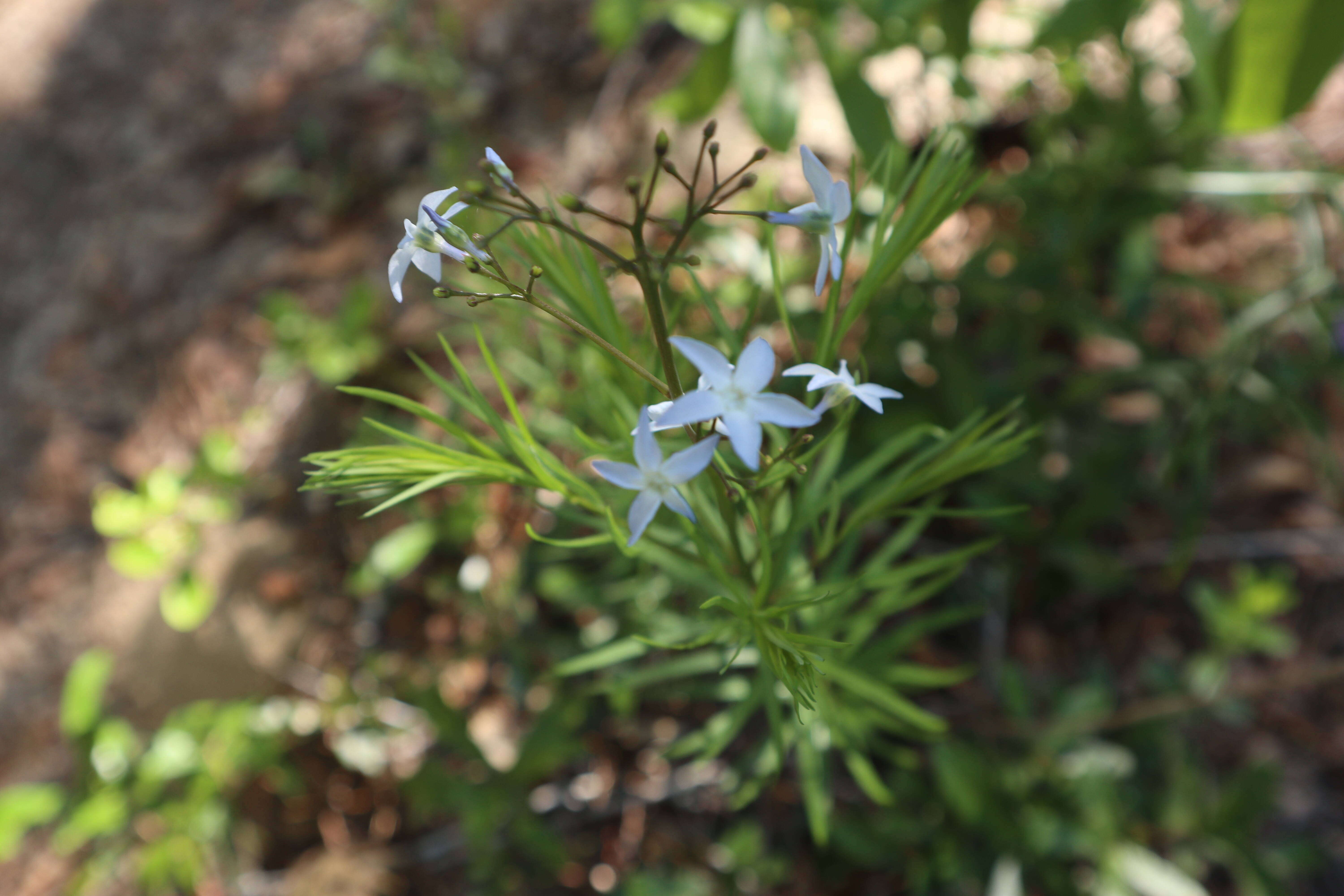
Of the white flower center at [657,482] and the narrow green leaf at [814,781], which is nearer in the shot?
the white flower center at [657,482]

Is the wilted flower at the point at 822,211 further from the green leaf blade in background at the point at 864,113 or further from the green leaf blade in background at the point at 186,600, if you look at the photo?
the green leaf blade in background at the point at 186,600

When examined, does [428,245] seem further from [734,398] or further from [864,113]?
[864,113]

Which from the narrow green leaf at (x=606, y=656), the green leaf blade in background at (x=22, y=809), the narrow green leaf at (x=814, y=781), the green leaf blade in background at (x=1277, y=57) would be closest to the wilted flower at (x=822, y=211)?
the narrow green leaf at (x=606, y=656)

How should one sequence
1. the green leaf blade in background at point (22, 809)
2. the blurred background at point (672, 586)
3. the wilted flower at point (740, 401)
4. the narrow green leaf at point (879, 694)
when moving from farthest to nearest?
the green leaf blade in background at point (22, 809) → the blurred background at point (672, 586) → the narrow green leaf at point (879, 694) → the wilted flower at point (740, 401)

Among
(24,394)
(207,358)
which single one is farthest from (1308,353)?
(24,394)

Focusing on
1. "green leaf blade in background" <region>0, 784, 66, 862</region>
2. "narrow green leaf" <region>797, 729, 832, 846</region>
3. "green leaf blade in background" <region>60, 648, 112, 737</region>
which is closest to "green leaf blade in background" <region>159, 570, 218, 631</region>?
"green leaf blade in background" <region>60, 648, 112, 737</region>

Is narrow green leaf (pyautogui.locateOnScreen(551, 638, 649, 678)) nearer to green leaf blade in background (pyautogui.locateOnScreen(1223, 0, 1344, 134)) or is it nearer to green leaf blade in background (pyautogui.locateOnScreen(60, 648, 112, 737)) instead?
green leaf blade in background (pyautogui.locateOnScreen(1223, 0, 1344, 134))

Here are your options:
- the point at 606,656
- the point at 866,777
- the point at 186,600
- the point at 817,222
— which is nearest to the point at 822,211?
the point at 817,222

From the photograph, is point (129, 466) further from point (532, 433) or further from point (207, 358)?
point (532, 433)
